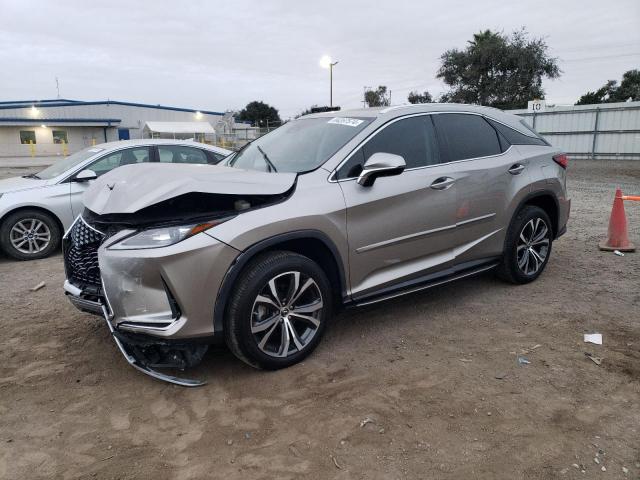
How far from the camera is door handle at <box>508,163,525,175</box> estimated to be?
15.1 ft

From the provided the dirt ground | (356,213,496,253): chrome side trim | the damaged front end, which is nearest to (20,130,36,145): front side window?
the dirt ground

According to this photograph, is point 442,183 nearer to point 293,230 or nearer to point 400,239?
point 400,239

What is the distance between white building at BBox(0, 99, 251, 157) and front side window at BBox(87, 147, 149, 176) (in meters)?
36.3

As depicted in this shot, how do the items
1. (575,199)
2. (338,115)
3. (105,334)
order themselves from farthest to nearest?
(575,199) → (338,115) → (105,334)

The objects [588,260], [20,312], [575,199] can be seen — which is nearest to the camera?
[20,312]

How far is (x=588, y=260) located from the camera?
5906mm

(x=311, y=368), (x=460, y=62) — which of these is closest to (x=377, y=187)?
(x=311, y=368)

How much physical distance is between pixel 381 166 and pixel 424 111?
1.10m

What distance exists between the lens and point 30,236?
21.2 feet

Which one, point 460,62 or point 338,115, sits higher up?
point 460,62

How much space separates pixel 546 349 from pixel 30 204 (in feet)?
20.2


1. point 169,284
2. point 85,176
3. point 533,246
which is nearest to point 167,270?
point 169,284

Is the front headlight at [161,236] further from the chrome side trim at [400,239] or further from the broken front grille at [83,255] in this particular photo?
the chrome side trim at [400,239]

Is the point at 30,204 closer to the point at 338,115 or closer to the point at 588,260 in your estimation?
the point at 338,115
